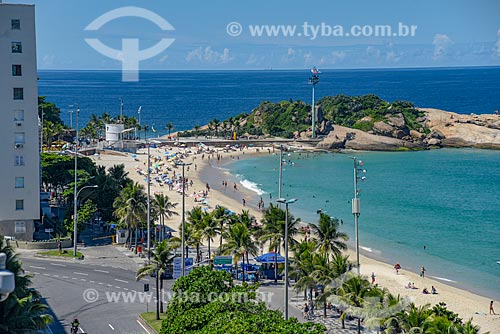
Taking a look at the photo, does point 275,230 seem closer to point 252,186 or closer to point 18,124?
point 18,124

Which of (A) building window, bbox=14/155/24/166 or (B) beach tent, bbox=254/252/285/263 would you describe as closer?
(B) beach tent, bbox=254/252/285/263

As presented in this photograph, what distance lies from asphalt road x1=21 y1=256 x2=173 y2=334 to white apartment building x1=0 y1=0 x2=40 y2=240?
496 cm

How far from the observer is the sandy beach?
4709 centimetres

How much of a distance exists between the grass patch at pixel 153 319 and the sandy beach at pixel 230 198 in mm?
16503

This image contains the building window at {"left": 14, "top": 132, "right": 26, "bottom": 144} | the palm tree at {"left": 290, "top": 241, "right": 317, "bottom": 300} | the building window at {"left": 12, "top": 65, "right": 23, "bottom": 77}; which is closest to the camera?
the palm tree at {"left": 290, "top": 241, "right": 317, "bottom": 300}

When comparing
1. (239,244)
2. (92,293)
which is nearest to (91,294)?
(92,293)

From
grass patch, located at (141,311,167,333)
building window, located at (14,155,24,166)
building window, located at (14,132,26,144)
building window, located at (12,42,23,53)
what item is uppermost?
building window, located at (12,42,23,53)

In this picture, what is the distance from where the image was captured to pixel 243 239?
46.8 m

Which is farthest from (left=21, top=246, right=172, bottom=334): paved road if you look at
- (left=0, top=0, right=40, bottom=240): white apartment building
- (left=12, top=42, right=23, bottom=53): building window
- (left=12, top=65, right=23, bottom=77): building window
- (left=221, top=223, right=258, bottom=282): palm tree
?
(left=12, top=42, right=23, bottom=53): building window

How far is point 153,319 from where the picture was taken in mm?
38469

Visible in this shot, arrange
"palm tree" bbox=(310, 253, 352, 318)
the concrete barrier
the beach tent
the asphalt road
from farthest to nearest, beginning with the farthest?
the concrete barrier, the beach tent, "palm tree" bbox=(310, 253, 352, 318), the asphalt road

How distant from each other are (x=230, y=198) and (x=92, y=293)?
41507 mm

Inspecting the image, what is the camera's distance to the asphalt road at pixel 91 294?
38.1 metres

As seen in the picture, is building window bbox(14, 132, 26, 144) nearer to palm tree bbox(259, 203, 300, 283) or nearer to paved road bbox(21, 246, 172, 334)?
paved road bbox(21, 246, 172, 334)
